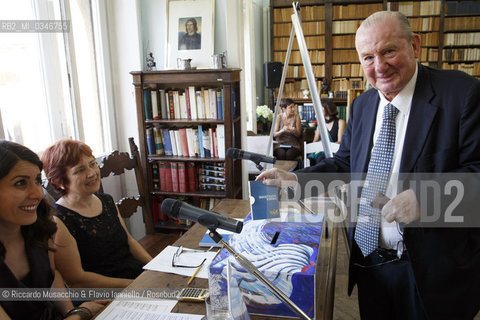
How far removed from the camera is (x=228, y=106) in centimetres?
305

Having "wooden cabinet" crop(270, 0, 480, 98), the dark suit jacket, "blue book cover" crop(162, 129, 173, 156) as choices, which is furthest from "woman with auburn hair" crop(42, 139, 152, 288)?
"wooden cabinet" crop(270, 0, 480, 98)

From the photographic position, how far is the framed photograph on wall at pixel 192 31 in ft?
10.6

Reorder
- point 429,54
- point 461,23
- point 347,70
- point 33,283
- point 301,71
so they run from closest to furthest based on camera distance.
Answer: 1. point 33,283
2. point 461,23
3. point 429,54
4. point 347,70
5. point 301,71

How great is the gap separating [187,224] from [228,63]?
4.68 ft

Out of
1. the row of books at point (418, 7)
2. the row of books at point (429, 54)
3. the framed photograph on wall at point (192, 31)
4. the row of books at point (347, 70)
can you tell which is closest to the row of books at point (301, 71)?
the row of books at point (347, 70)

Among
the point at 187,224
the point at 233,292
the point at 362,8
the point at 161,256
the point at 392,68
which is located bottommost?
the point at 187,224

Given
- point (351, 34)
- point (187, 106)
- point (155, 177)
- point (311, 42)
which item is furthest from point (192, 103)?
point (351, 34)

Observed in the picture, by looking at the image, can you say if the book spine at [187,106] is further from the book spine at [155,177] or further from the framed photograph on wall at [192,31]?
the book spine at [155,177]

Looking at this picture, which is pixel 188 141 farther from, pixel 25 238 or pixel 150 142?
pixel 25 238

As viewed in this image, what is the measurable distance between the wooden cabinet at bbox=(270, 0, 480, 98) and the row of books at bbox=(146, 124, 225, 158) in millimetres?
4647

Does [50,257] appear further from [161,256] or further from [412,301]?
[412,301]

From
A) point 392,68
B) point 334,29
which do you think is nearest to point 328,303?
point 392,68

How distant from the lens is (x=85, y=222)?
1.73 metres

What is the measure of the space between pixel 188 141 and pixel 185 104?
1.04 ft
